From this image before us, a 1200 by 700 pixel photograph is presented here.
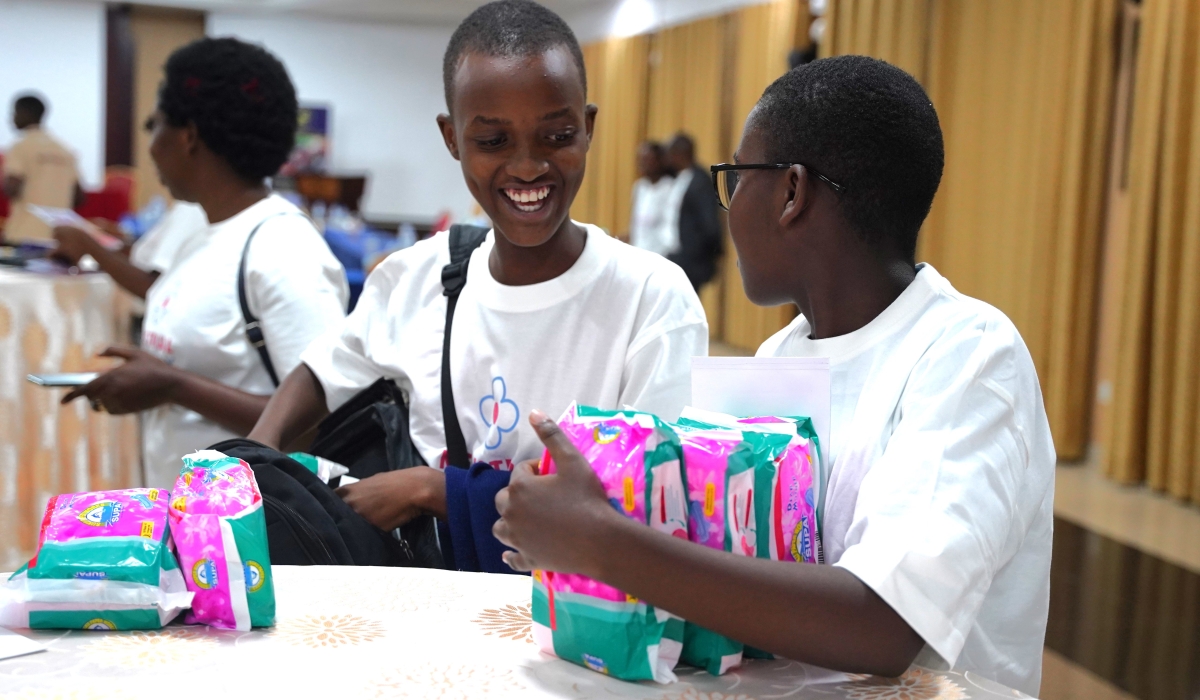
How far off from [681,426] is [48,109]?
15389mm

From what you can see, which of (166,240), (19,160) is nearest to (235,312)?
(166,240)

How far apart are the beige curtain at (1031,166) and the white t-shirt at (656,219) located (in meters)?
2.57

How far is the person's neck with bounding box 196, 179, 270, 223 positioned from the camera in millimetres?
2414

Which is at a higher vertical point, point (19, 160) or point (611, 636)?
point (19, 160)

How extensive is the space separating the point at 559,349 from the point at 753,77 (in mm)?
7918

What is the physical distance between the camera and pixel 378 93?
51.4 ft

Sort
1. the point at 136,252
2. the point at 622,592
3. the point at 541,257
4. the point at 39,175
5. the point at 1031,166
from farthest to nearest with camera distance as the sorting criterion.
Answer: the point at 39,175, the point at 1031,166, the point at 136,252, the point at 541,257, the point at 622,592

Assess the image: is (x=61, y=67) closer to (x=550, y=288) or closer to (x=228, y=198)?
(x=228, y=198)

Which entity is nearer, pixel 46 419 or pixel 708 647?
pixel 708 647

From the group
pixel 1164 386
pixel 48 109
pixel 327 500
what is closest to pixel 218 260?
pixel 327 500

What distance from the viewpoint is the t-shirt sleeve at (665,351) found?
148cm

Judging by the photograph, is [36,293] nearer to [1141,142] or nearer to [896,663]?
[896,663]

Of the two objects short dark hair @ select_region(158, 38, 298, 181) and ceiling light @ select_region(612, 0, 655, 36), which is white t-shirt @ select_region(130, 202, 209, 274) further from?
ceiling light @ select_region(612, 0, 655, 36)

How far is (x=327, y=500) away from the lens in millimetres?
1419
